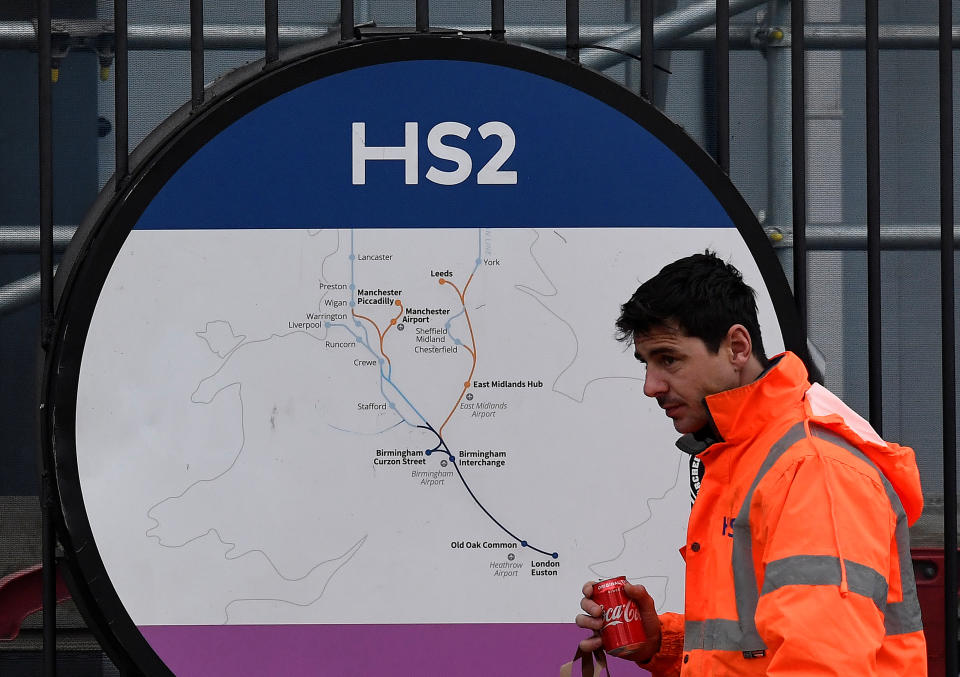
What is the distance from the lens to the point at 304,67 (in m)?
2.62

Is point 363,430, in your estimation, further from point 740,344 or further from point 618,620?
point 740,344

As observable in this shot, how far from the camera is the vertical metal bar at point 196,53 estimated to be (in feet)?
8.61

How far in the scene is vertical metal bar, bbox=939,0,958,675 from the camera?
106 inches

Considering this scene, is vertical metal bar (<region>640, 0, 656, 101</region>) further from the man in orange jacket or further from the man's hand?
the man's hand

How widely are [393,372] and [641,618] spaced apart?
79cm

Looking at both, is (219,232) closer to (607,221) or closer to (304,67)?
(304,67)

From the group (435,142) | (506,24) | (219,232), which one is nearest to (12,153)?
(219,232)

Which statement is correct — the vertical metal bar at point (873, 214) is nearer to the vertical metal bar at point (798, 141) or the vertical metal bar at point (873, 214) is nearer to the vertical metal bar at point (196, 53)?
the vertical metal bar at point (798, 141)

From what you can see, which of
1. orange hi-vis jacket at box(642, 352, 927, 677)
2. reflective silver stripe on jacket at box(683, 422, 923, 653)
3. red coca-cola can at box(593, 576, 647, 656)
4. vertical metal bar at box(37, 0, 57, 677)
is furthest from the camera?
vertical metal bar at box(37, 0, 57, 677)

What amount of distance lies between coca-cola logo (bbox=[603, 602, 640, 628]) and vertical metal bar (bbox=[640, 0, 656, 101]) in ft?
3.77

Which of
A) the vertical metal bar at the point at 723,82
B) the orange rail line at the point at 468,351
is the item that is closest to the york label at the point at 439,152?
the orange rail line at the point at 468,351

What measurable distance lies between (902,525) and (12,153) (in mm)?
2201

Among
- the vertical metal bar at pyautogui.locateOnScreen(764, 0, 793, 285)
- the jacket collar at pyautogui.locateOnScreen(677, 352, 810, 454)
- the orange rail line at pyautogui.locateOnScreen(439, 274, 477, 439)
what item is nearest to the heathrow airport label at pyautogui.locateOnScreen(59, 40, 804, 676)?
the orange rail line at pyautogui.locateOnScreen(439, 274, 477, 439)

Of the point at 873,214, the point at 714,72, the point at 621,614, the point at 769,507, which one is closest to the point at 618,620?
the point at 621,614
